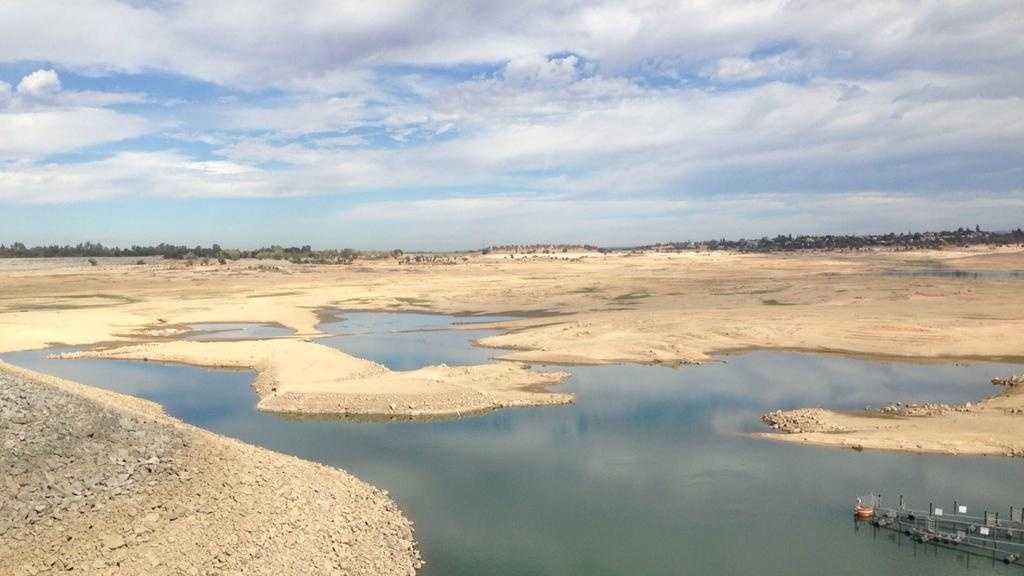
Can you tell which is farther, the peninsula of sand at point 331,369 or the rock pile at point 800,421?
the rock pile at point 800,421

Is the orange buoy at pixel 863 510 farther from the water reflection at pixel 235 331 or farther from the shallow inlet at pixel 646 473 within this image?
the water reflection at pixel 235 331

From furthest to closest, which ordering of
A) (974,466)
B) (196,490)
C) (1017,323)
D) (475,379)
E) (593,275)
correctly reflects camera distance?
(593,275), (1017,323), (475,379), (974,466), (196,490)

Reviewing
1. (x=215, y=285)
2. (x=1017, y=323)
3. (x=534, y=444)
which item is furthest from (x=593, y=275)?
(x=534, y=444)

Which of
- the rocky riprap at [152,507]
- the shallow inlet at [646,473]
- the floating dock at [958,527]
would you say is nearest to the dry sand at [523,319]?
the shallow inlet at [646,473]

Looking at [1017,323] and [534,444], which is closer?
[534,444]

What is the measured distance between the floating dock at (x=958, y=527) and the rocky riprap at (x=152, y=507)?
12.0 m

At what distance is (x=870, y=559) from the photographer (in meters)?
15.7

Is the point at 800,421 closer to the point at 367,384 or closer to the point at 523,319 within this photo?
the point at 367,384

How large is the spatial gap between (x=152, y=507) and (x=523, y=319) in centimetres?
4340

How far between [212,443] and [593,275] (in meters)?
89.8

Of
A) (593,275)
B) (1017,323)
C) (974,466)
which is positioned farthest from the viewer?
(593,275)

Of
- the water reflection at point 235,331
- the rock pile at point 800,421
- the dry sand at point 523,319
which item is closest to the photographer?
the rock pile at point 800,421

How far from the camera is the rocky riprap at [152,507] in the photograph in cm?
1256

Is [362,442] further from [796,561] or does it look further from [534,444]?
[796,561]
